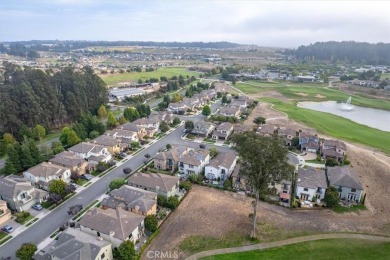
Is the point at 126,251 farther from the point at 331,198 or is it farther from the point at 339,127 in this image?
the point at 339,127

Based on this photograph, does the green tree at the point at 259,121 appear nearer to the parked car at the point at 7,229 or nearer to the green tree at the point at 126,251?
the green tree at the point at 126,251

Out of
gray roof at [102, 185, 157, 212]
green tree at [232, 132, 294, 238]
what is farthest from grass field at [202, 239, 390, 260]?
gray roof at [102, 185, 157, 212]

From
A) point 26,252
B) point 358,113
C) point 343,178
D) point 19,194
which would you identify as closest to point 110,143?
point 19,194

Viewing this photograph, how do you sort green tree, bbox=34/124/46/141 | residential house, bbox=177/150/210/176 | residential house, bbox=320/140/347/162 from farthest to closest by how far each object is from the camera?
1. green tree, bbox=34/124/46/141
2. residential house, bbox=320/140/347/162
3. residential house, bbox=177/150/210/176

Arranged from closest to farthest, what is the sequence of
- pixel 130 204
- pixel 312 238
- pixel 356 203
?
pixel 312 238
pixel 130 204
pixel 356 203

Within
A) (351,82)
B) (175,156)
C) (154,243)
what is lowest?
(154,243)

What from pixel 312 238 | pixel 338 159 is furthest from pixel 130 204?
pixel 338 159

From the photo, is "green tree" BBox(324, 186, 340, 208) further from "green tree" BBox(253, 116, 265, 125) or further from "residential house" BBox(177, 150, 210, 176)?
"green tree" BBox(253, 116, 265, 125)

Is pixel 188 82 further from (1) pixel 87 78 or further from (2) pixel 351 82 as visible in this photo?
(2) pixel 351 82
